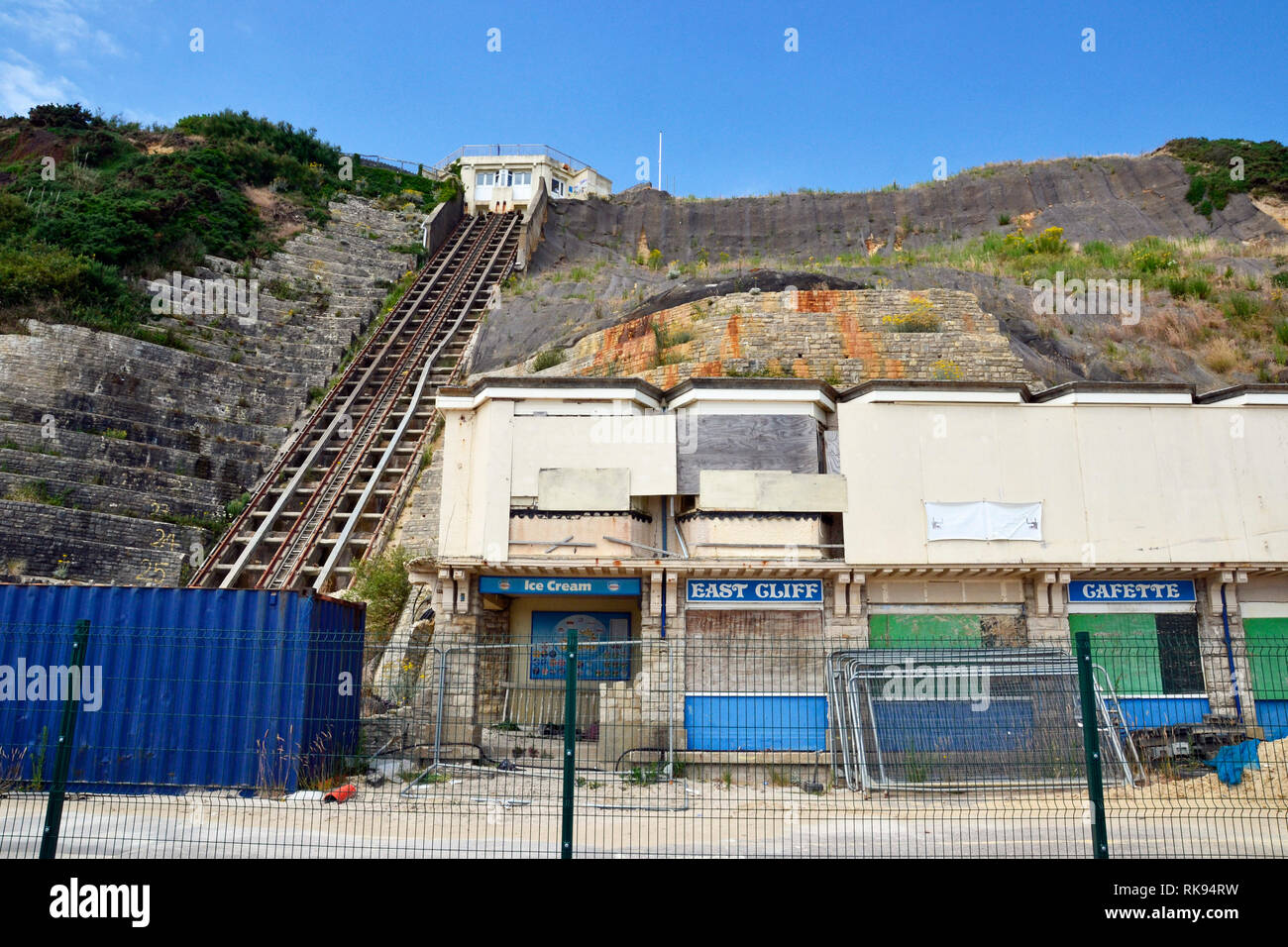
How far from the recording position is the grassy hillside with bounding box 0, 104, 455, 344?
2776 cm

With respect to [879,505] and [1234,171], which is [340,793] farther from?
[1234,171]

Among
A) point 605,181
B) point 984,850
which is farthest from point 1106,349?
point 605,181

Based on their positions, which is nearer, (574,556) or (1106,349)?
(574,556)

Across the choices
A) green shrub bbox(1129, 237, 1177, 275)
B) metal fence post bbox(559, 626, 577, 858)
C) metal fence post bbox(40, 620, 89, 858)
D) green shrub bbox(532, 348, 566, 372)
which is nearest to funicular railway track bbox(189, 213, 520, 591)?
green shrub bbox(532, 348, 566, 372)

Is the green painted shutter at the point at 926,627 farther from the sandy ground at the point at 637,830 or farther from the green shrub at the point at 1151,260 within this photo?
the green shrub at the point at 1151,260

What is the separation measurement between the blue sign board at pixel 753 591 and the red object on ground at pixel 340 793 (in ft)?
23.5

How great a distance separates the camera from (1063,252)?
38.8 meters

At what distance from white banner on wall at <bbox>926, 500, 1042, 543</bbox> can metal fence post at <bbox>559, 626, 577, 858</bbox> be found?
11.1 m

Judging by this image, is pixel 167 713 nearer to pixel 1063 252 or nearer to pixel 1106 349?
pixel 1106 349

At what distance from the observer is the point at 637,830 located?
9609 millimetres

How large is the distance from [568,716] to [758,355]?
18.1m

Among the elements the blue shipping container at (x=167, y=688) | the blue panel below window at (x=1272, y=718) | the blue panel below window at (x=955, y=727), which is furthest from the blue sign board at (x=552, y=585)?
the blue panel below window at (x=1272, y=718)

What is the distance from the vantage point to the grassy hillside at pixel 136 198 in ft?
91.1

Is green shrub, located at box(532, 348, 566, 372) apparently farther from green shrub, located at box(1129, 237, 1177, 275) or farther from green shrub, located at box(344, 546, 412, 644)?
green shrub, located at box(1129, 237, 1177, 275)
